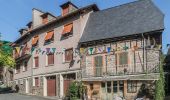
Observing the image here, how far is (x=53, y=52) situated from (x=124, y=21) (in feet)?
28.6

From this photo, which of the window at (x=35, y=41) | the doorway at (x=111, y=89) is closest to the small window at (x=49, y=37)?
the window at (x=35, y=41)

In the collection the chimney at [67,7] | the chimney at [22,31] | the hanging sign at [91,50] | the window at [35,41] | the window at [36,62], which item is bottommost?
the window at [36,62]

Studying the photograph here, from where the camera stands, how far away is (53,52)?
31875 mm

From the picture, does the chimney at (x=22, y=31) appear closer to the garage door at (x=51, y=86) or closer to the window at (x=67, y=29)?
the garage door at (x=51, y=86)

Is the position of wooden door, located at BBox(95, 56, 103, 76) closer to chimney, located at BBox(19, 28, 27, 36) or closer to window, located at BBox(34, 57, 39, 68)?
window, located at BBox(34, 57, 39, 68)

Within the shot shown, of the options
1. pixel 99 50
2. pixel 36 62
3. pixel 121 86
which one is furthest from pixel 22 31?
pixel 121 86

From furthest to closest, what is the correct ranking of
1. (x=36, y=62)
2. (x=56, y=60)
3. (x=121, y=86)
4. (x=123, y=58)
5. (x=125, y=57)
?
(x=36, y=62) < (x=56, y=60) < (x=123, y=58) < (x=125, y=57) < (x=121, y=86)

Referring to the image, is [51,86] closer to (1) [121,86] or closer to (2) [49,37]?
(2) [49,37]

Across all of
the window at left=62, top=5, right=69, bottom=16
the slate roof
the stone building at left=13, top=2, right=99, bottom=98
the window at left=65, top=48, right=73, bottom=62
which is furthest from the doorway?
the window at left=62, top=5, right=69, bottom=16

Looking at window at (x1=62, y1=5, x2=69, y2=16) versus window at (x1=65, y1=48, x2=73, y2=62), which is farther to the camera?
window at (x1=62, y1=5, x2=69, y2=16)

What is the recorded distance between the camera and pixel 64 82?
99.2 ft

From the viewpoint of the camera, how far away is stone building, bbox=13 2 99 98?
29391 millimetres

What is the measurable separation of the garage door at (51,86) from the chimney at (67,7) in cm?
693

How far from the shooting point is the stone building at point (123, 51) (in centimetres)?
2366
